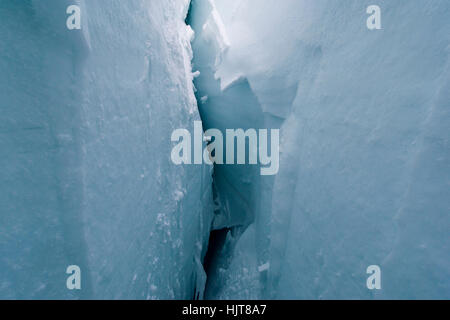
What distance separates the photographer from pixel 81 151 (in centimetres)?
91

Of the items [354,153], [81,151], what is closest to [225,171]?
[354,153]

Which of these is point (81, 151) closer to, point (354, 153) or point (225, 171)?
point (354, 153)

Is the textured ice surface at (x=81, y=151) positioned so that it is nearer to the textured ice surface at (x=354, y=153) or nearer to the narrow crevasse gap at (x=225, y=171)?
the textured ice surface at (x=354, y=153)

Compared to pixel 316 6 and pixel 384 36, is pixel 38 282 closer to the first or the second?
pixel 384 36

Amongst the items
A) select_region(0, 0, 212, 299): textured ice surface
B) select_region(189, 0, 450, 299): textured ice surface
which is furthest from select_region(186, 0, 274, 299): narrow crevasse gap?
select_region(0, 0, 212, 299): textured ice surface

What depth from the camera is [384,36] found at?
1.07 metres

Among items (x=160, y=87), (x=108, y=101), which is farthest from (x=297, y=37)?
(x=108, y=101)

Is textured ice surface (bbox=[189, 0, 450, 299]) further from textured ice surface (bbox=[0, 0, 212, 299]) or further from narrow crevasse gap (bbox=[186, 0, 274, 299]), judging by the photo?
textured ice surface (bbox=[0, 0, 212, 299])

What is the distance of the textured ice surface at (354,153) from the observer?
81 centimetres

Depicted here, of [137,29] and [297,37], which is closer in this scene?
[137,29]

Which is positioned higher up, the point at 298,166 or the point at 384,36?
the point at 384,36

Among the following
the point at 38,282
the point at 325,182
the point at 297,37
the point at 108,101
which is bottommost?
the point at 38,282

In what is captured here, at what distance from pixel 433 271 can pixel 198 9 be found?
20.1ft

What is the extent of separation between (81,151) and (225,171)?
3.91 m
